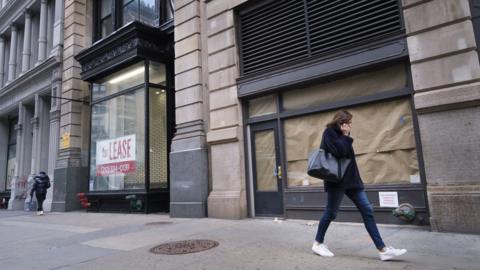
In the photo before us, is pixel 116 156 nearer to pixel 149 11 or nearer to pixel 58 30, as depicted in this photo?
pixel 149 11

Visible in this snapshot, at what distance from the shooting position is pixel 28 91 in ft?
60.8

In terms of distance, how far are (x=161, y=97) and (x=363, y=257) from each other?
9000mm

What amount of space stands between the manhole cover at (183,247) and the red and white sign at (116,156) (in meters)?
6.08

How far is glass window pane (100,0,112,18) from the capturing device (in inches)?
600

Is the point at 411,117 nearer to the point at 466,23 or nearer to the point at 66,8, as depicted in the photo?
the point at 466,23

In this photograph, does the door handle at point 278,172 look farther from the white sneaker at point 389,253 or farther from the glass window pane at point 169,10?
the glass window pane at point 169,10

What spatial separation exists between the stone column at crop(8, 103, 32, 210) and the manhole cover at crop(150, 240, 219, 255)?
1562 cm

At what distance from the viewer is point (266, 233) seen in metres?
6.66

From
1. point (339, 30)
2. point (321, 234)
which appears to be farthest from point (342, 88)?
point (321, 234)

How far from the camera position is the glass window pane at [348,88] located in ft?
22.7

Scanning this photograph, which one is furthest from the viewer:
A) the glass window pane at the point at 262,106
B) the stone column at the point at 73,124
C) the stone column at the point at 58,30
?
the stone column at the point at 58,30

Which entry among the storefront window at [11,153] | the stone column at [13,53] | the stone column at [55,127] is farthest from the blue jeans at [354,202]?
the stone column at [13,53]

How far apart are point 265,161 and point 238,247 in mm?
3297

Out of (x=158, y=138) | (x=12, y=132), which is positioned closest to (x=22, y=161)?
(x=12, y=132)
